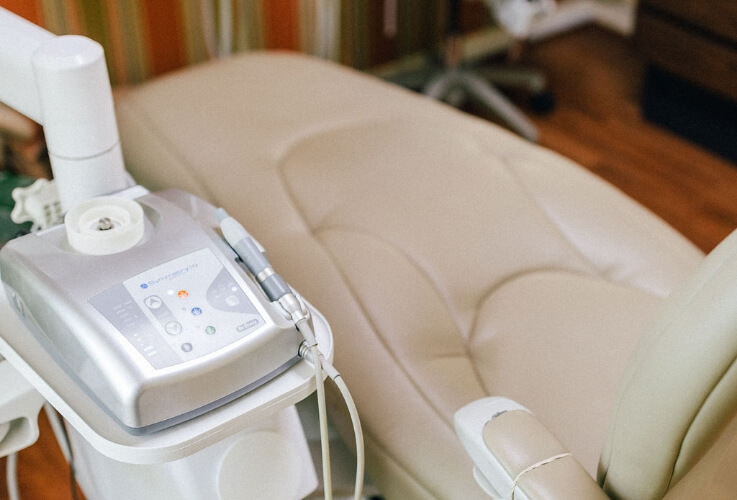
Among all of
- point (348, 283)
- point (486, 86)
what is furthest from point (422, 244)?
point (486, 86)

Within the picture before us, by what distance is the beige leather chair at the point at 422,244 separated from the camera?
1031 mm

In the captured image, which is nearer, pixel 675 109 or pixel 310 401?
pixel 310 401

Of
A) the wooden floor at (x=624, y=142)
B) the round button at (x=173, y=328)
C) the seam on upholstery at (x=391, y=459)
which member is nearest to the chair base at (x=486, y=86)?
the wooden floor at (x=624, y=142)

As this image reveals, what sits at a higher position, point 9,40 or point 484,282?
point 9,40

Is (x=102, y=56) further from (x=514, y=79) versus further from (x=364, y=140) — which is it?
(x=514, y=79)

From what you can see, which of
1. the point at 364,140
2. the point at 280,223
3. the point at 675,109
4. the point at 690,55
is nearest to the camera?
the point at 280,223

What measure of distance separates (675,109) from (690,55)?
244 mm

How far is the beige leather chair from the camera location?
40.6 inches

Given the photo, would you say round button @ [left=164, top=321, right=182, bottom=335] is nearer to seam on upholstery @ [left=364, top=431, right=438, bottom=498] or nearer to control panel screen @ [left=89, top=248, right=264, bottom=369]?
control panel screen @ [left=89, top=248, right=264, bottom=369]

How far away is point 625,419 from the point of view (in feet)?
2.37

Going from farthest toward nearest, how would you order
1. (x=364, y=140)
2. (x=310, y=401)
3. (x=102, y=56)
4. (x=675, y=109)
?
(x=675, y=109)
(x=364, y=140)
(x=310, y=401)
(x=102, y=56)

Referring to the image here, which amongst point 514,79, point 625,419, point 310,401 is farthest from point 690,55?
point 625,419

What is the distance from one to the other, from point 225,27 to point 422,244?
1022 millimetres

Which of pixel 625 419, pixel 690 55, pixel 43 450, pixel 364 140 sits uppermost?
pixel 625 419
